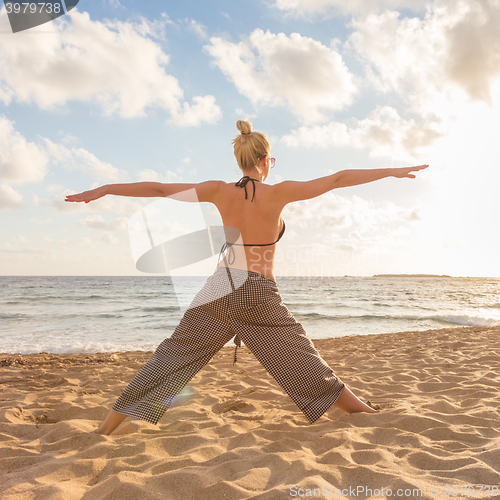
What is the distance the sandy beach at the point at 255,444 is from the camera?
5.74ft

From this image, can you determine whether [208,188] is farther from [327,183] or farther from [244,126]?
[327,183]

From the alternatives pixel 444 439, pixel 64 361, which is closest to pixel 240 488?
pixel 444 439

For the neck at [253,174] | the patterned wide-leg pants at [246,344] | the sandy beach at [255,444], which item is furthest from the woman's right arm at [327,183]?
the sandy beach at [255,444]

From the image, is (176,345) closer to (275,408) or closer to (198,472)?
(198,472)

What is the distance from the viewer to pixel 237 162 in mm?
2551

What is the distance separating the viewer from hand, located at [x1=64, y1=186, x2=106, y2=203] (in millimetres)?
2357

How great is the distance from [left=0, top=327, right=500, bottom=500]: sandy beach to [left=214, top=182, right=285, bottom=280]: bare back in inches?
46.2

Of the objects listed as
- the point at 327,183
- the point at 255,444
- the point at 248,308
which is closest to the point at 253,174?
the point at 327,183

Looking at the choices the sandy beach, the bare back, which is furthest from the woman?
the sandy beach

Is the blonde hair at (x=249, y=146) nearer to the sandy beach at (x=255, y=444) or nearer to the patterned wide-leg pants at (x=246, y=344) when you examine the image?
the patterned wide-leg pants at (x=246, y=344)

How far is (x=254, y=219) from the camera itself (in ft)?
7.95

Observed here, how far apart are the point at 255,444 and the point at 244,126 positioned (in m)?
2.14

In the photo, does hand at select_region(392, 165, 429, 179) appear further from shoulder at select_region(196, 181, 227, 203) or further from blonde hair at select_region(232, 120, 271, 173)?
shoulder at select_region(196, 181, 227, 203)

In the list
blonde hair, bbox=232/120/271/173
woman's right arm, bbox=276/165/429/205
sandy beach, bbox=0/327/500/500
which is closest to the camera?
sandy beach, bbox=0/327/500/500
